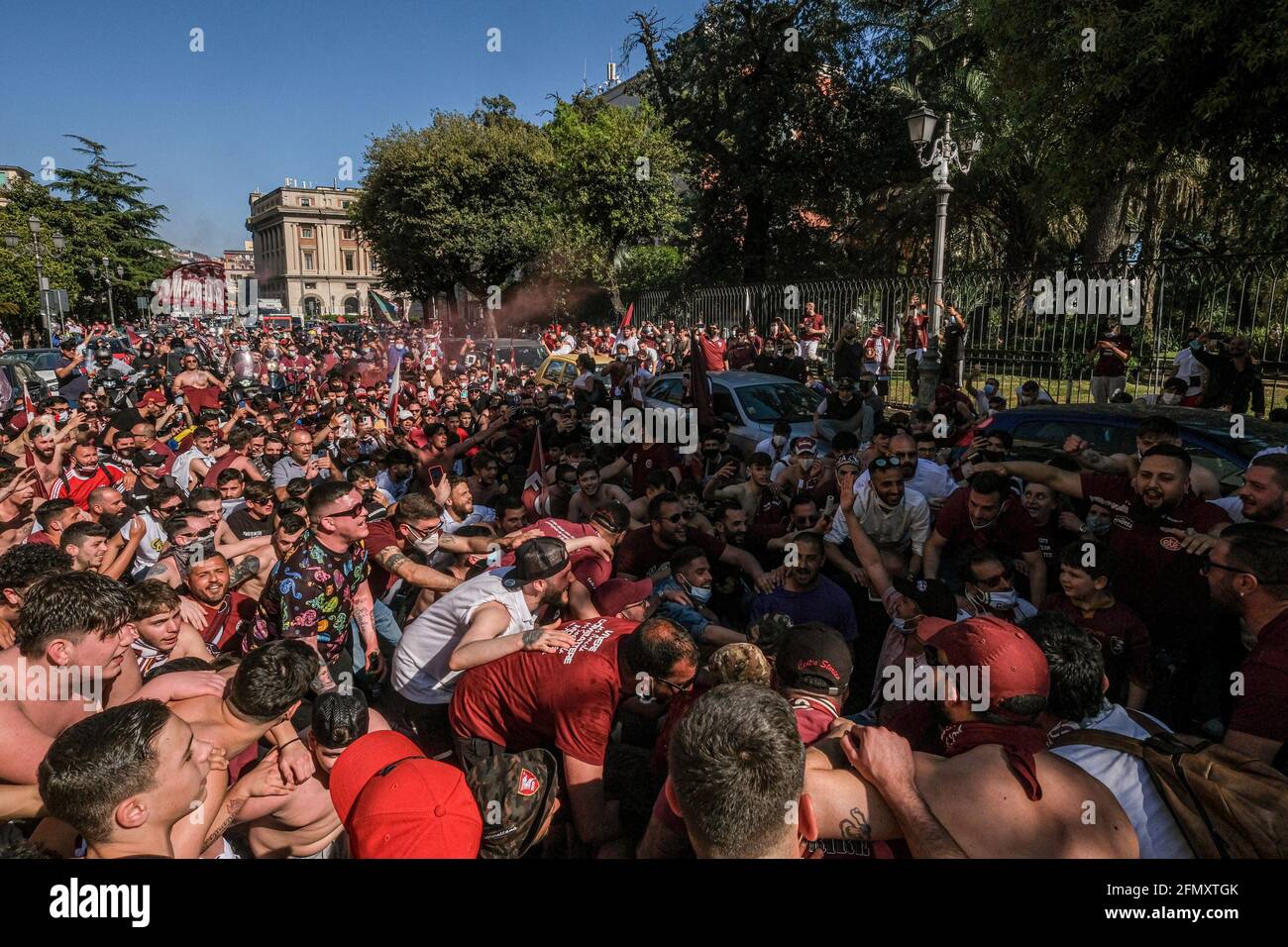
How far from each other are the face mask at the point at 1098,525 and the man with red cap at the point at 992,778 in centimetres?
236

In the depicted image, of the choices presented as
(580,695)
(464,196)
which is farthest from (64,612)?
(464,196)

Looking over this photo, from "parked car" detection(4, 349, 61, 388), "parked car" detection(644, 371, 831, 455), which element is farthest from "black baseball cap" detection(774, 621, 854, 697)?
"parked car" detection(4, 349, 61, 388)

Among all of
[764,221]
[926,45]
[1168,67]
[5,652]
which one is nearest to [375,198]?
[764,221]

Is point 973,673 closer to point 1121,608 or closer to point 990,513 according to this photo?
point 1121,608

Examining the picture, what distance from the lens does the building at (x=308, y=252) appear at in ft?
223

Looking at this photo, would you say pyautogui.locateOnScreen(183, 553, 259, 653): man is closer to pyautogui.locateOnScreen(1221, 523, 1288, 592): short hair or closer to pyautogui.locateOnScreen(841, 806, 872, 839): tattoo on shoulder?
pyautogui.locateOnScreen(841, 806, 872, 839): tattoo on shoulder

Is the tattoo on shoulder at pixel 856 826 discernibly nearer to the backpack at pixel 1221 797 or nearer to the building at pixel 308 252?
the backpack at pixel 1221 797

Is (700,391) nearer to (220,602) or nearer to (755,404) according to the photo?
(755,404)

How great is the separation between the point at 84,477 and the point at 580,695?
5666 mm

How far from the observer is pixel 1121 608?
12.0 ft

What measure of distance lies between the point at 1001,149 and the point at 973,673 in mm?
12662

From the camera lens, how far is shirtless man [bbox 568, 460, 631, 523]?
6273 mm

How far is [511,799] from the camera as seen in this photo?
8.44 ft

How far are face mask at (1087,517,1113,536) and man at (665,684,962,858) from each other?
9.76ft
